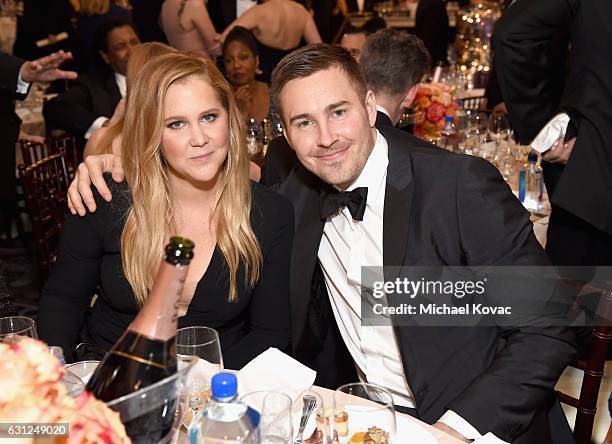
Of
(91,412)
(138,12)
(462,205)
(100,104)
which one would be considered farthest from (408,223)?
(138,12)

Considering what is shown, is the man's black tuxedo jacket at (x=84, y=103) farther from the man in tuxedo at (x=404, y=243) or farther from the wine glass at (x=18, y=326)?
the wine glass at (x=18, y=326)

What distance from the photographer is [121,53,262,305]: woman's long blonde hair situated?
201cm

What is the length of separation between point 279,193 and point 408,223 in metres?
0.52

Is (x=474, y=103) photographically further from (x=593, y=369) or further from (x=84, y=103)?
(x=593, y=369)

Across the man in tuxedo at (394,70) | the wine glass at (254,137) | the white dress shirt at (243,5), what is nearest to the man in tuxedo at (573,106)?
the man in tuxedo at (394,70)

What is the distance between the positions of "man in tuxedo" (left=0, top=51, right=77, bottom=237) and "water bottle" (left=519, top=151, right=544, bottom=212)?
6.86 feet

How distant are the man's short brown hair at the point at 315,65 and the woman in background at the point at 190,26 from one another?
4028 millimetres

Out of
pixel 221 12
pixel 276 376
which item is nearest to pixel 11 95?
pixel 276 376

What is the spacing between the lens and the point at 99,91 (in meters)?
4.81

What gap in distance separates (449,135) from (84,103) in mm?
2477

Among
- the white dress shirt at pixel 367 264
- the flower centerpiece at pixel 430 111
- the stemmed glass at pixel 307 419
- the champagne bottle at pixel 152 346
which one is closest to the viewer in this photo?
the champagne bottle at pixel 152 346

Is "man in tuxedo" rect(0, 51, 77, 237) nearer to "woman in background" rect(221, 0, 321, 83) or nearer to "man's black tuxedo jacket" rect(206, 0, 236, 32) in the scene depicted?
"woman in background" rect(221, 0, 321, 83)

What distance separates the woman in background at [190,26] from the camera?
5855mm

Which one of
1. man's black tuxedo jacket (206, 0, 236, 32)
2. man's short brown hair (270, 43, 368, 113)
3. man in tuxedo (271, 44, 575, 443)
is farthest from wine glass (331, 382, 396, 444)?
man's black tuxedo jacket (206, 0, 236, 32)
